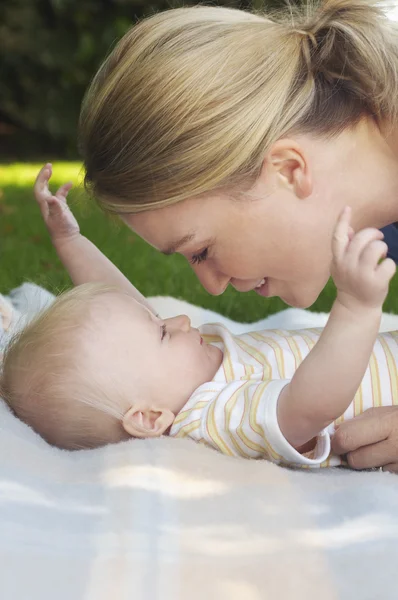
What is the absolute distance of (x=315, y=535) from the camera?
1.35m

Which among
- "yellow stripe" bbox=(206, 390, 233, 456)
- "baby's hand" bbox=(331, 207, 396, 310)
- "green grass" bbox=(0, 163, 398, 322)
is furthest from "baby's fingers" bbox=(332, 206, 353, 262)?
"green grass" bbox=(0, 163, 398, 322)

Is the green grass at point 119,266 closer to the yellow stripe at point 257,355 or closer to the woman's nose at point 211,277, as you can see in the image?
the woman's nose at point 211,277

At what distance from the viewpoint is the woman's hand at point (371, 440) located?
67.9 inches

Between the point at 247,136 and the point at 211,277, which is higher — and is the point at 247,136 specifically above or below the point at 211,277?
above

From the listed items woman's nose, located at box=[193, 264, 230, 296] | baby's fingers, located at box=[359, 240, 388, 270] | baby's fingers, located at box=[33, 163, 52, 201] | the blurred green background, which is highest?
baby's fingers, located at box=[359, 240, 388, 270]

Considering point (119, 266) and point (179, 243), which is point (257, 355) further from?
point (119, 266)

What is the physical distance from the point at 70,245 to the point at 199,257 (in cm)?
72

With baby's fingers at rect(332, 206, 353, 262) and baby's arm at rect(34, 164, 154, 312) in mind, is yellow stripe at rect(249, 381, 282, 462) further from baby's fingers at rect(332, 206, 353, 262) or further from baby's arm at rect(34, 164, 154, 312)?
baby's arm at rect(34, 164, 154, 312)

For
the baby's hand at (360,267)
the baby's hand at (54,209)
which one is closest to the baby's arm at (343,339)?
the baby's hand at (360,267)

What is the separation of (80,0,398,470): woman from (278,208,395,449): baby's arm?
175mm

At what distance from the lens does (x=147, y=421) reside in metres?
1.80

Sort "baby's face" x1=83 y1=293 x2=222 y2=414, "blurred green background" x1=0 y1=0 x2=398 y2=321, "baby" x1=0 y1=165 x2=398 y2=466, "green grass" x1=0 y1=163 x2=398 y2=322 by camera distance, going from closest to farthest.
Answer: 1. "baby" x1=0 y1=165 x2=398 y2=466
2. "baby's face" x1=83 y1=293 x2=222 y2=414
3. "green grass" x1=0 y1=163 x2=398 y2=322
4. "blurred green background" x1=0 y1=0 x2=398 y2=321

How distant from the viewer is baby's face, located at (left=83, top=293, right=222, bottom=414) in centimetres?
179

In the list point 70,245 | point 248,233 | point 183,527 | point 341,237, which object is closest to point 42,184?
point 70,245
